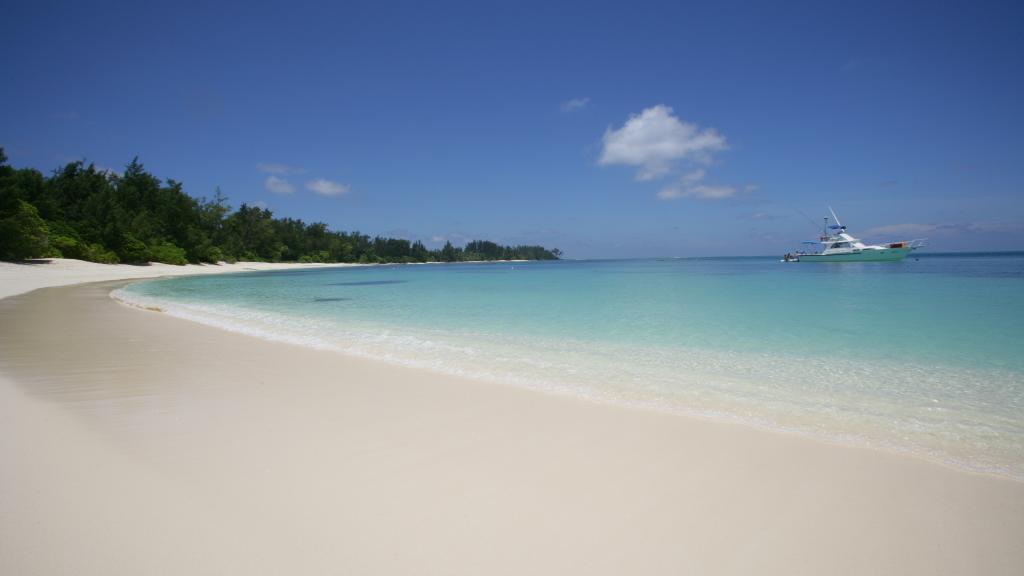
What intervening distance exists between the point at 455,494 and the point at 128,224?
6113 cm

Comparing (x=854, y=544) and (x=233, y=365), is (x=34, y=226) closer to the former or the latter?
(x=233, y=365)

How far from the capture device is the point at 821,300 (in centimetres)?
1644

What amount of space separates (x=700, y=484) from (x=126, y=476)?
11.4 ft

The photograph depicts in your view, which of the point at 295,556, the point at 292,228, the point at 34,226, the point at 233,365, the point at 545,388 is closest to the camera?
the point at 295,556

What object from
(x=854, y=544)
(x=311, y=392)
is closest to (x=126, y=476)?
(x=311, y=392)

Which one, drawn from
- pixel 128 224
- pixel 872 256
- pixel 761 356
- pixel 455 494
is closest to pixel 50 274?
pixel 128 224

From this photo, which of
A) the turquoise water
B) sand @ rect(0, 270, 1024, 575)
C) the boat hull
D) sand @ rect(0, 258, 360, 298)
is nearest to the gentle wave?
the turquoise water

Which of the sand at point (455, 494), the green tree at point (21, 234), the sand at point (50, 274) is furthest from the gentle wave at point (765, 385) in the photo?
the green tree at point (21, 234)

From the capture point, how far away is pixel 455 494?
2539 mm

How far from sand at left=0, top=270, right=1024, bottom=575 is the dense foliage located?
40.9 metres

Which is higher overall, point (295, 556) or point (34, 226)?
point (34, 226)

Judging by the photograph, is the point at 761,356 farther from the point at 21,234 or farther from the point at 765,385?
the point at 21,234

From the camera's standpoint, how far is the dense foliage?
105 ft

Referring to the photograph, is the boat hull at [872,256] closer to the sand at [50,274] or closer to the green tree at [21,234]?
the sand at [50,274]
